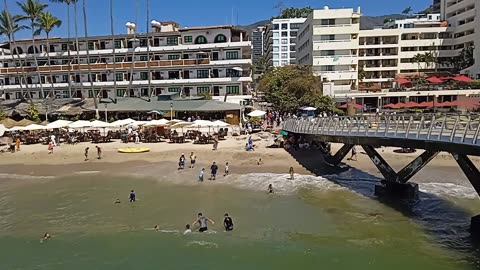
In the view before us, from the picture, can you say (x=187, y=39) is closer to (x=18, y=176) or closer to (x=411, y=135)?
(x=18, y=176)

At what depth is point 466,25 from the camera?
7706 cm

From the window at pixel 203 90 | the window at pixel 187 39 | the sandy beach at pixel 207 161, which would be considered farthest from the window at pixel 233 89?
the sandy beach at pixel 207 161

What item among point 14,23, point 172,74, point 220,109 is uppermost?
point 14,23

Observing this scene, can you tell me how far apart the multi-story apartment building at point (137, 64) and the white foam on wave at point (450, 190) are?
3589cm

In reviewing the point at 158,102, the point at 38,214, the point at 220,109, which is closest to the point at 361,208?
the point at 38,214

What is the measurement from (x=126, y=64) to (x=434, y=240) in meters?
54.3

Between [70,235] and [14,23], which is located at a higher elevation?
[14,23]

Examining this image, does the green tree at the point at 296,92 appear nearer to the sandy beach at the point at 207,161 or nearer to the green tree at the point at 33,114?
the sandy beach at the point at 207,161

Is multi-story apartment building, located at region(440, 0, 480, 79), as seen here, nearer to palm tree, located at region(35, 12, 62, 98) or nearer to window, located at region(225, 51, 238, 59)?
window, located at region(225, 51, 238, 59)

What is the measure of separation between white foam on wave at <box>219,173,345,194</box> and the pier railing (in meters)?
3.52

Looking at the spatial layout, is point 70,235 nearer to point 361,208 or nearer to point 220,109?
point 361,208

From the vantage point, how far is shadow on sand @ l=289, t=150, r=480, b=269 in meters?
18.3

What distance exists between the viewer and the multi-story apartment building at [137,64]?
6053cm

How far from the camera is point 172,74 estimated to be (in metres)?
62.9
